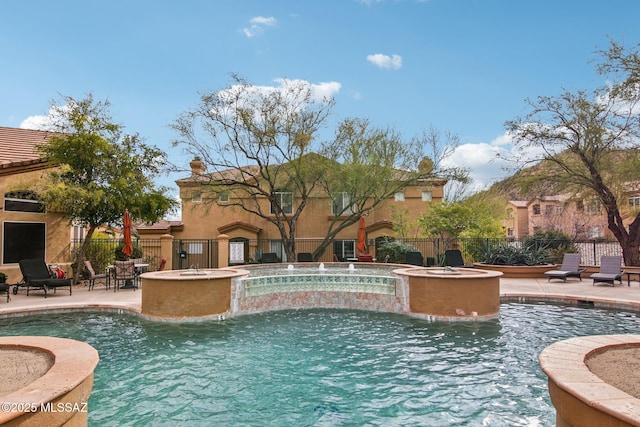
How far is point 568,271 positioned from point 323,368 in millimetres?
12740

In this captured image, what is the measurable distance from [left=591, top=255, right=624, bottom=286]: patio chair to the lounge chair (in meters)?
0.81

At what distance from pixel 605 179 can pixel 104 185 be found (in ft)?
69.6

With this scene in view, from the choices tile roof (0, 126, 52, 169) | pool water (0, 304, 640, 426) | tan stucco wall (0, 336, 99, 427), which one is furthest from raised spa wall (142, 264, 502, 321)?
tile roof (0, 126, 52, 169)

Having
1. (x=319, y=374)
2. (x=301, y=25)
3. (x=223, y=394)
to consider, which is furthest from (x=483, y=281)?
(x=301, y=25)

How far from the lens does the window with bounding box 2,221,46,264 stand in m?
14.1

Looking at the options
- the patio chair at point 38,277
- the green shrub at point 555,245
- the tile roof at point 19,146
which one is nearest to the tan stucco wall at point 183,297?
the patio chair at point 38,277

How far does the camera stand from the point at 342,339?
24.7 ft

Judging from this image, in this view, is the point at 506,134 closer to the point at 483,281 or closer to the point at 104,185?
the point at 483,281

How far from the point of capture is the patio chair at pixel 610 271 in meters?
13.5

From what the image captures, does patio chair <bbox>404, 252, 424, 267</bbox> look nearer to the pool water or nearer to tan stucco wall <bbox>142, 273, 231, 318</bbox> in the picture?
the pool water

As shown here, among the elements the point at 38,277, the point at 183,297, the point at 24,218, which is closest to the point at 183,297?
the point at 183,297

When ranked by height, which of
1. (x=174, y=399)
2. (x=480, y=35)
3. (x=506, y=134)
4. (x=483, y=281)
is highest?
(x=480, y=35)

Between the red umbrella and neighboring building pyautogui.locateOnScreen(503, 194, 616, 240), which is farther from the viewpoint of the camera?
neighboring building pyautogui.locateOnScreen(503, 194, 616, 240)

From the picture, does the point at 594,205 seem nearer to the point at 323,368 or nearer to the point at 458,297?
the point at 458,297
